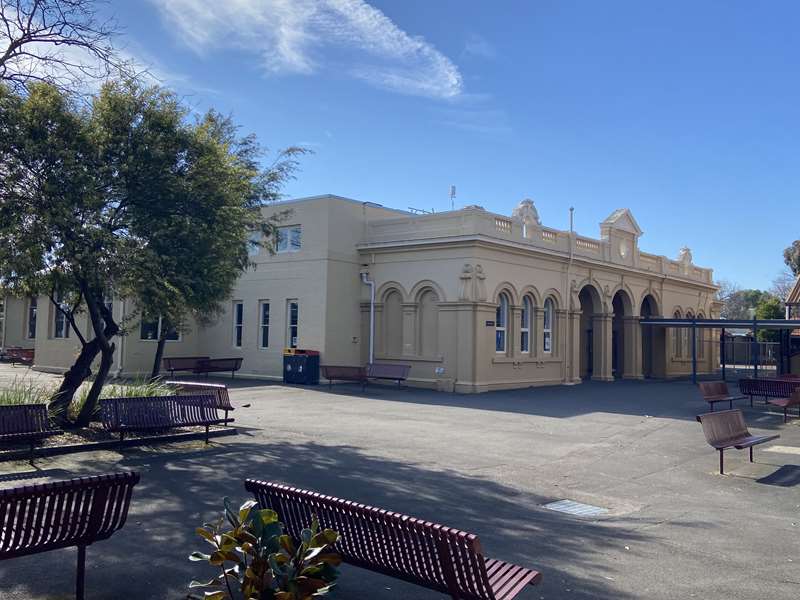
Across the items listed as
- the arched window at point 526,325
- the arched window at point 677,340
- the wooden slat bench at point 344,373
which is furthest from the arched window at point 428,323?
the arched window at point 677,340

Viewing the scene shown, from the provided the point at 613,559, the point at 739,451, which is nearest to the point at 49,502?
the point at 613,559

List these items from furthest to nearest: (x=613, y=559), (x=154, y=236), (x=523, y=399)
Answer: (x=523, y=399)
(x=154, y=236)
(x=613, y=559)

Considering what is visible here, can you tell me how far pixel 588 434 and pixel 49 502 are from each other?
11.6 meters

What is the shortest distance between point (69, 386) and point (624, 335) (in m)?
27.1

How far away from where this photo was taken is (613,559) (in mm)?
6180

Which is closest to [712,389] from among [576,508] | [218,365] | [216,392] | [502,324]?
[502,324]

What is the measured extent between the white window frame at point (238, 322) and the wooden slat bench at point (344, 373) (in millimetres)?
7079

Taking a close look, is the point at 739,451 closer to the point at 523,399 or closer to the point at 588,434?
the point at 588,434

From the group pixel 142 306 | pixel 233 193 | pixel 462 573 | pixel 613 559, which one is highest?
pixel 233 193

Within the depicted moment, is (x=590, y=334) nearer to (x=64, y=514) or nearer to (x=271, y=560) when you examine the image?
(x=64, y=514)

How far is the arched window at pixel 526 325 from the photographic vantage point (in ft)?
87.0

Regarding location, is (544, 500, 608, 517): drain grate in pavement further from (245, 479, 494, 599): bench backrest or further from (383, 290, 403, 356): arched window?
(383, 290, 403, 356): arched window

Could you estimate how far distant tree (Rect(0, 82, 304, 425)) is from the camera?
9.91 m

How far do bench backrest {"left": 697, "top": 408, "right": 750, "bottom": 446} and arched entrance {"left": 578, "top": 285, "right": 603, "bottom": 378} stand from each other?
1877 centimetres
